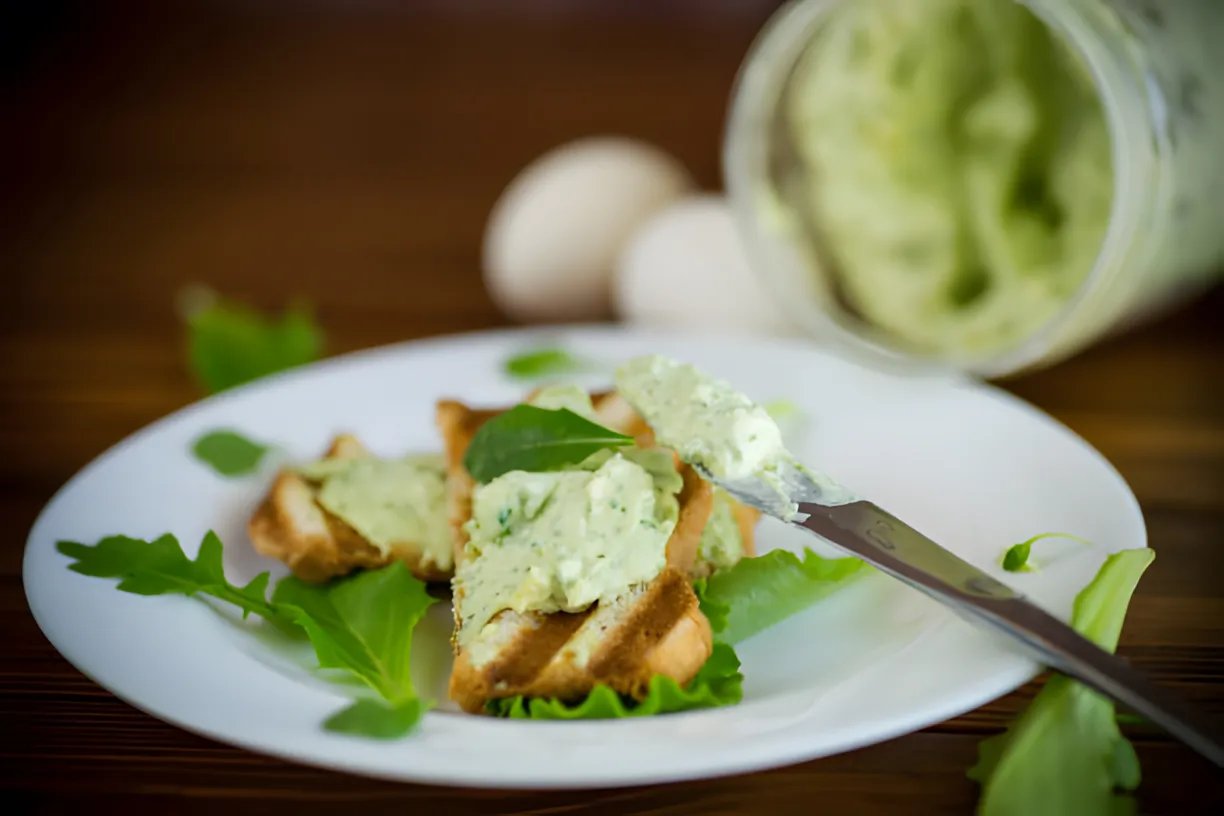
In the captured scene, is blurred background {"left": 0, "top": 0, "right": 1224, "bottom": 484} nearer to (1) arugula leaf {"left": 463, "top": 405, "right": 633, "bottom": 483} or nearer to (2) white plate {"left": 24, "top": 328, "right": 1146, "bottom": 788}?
(2) white plate {"left": 24, "top": 328, "right": 1146, "bottom": 788}

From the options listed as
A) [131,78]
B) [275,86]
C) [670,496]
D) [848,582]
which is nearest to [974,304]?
[848,582]

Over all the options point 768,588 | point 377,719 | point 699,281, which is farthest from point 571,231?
point 377,719

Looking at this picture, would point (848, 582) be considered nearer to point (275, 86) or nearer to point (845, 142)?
point (845, 142)

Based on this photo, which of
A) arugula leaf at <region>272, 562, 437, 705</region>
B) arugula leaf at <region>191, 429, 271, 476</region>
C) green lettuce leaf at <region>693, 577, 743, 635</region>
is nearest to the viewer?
arugula leaf at <region>272, 562, 437, 705</region>

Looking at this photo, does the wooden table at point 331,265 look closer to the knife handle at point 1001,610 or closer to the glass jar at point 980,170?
the knife handle at point 1001,610

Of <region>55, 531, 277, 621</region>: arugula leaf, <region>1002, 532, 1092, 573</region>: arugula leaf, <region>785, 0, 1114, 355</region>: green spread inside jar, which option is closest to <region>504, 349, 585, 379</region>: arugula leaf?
<region>785, 0, 1114, 355</region>: green spread inside jar

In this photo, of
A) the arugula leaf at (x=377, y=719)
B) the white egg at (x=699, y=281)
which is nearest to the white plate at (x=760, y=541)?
the arugula leaf at (x=377, y=719)

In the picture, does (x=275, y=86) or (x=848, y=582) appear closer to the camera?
(x=848, y=582)
